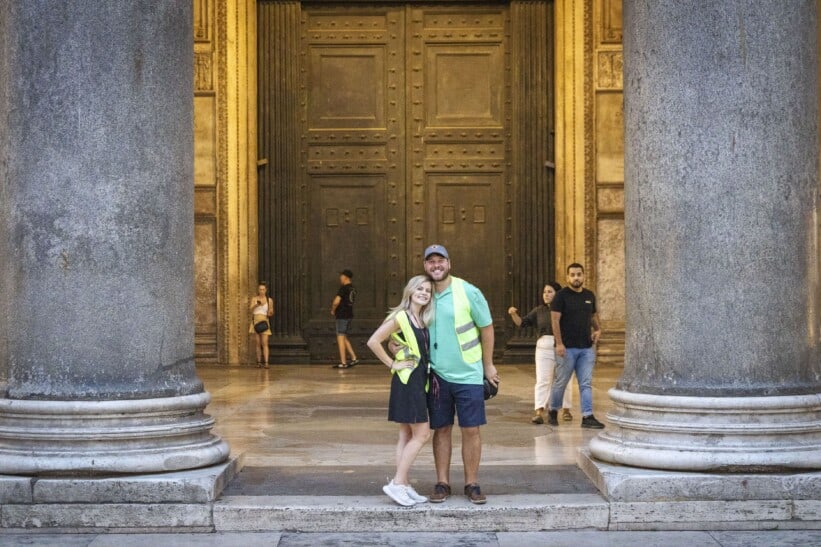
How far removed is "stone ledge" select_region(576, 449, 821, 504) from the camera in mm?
8008

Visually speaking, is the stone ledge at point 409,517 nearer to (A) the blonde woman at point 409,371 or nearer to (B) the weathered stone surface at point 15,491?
(A) the blonde woman at point 409,371

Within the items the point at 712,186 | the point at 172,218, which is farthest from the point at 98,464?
the point at 712,186

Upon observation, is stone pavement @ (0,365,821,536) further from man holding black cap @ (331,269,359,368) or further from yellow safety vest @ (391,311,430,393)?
man holding black cap @ (331,269,359,368)

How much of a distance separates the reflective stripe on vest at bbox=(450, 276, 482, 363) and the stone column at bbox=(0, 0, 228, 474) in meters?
1.75

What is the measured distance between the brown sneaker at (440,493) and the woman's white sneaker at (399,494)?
0.63 feet

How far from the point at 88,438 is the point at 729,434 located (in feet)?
12.6

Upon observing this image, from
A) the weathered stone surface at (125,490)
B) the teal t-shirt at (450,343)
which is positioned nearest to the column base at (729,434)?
the teal t-shirt at (450,343)

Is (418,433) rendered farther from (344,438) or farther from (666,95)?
(344,438)

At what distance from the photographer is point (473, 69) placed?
21.8m

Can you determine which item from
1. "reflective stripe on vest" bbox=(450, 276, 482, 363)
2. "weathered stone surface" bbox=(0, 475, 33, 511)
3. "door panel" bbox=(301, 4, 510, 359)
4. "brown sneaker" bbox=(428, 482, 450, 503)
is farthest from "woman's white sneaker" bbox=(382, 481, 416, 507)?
"door panel" bbox=(301, 4, 510, 359)

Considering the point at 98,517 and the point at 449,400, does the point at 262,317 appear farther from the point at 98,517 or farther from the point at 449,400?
the point at 98,517

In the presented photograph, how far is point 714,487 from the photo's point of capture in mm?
8008

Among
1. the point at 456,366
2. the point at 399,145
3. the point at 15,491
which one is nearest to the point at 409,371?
→ the point at 456,366

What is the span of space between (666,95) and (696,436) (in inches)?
82.7
